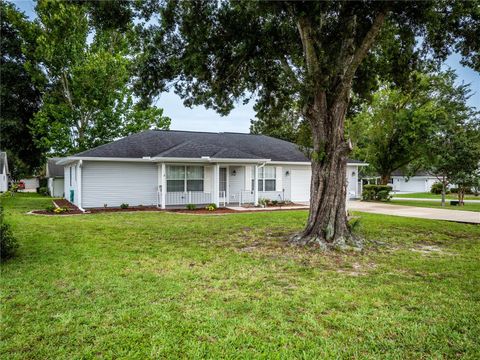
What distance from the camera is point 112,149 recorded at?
17172 mm

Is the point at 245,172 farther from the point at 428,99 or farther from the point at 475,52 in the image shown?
the point at 428,99

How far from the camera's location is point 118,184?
17109 millimetres

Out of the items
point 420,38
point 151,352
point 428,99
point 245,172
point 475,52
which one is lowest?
point 151,352

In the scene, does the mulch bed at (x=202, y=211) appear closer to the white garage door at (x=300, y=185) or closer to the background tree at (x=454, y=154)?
the white garage door at (x=300, y=185)

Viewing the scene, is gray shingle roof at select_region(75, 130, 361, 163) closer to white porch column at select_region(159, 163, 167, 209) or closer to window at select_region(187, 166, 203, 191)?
white porch column at select_region(159, 163, 167, 209)

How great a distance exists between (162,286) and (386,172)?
25.8 meters

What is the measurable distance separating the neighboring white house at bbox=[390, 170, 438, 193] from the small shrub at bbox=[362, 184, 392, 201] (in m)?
24.7

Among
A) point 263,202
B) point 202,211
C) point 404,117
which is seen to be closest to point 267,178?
point 263,202

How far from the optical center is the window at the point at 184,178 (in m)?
17.5

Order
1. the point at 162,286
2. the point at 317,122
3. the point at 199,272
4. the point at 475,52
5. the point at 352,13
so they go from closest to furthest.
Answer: the point at 162,286
the point at 199,272
the point at 352,13
the point at 317,122
the point at 475,52

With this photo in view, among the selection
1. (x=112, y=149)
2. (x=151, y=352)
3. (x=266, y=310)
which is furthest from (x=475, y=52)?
(x=112, y=149)

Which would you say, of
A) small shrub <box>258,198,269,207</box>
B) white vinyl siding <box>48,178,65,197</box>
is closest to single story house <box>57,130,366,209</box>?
small shrub <box>258,198,269,207</box>

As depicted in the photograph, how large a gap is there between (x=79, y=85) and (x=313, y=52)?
2220cm

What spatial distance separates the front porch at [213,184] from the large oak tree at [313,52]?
658 cm
